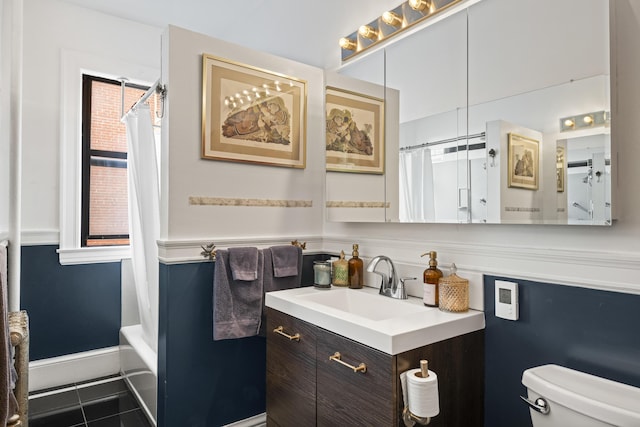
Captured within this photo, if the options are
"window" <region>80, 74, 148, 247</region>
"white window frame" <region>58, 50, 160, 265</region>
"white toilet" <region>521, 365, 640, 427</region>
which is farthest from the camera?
"window" <region>80, 74, 148, 247</region>

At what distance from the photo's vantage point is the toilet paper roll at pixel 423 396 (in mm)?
1135

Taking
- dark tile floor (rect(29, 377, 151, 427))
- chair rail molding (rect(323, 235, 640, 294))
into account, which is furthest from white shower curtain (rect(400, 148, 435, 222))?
dark tile floor (rect(29, 377, 151, 427))

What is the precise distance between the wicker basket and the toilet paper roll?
0.39m

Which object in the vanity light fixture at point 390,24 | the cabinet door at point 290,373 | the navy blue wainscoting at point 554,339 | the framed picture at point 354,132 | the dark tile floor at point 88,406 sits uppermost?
the vanity light fixture at point 390,24

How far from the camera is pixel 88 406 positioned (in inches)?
95.8

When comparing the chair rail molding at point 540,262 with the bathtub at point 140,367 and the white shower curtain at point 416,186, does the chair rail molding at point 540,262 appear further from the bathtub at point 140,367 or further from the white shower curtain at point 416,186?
the bathtub at point 140,367

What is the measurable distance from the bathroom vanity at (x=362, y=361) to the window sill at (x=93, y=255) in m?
1.73

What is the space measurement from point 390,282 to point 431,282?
0.24m

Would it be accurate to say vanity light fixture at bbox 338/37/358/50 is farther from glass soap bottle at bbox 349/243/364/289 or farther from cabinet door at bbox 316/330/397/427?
cabinet door at bbox 316/330/397/427

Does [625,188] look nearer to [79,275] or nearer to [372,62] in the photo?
[372,62]

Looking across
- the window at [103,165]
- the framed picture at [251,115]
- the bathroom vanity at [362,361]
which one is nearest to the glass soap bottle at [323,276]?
the bathroom vanity at [362,361]

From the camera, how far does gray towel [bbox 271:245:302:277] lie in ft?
6.87

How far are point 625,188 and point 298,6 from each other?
6.86 ft

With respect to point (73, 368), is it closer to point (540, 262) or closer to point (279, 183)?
point (279, 183)
